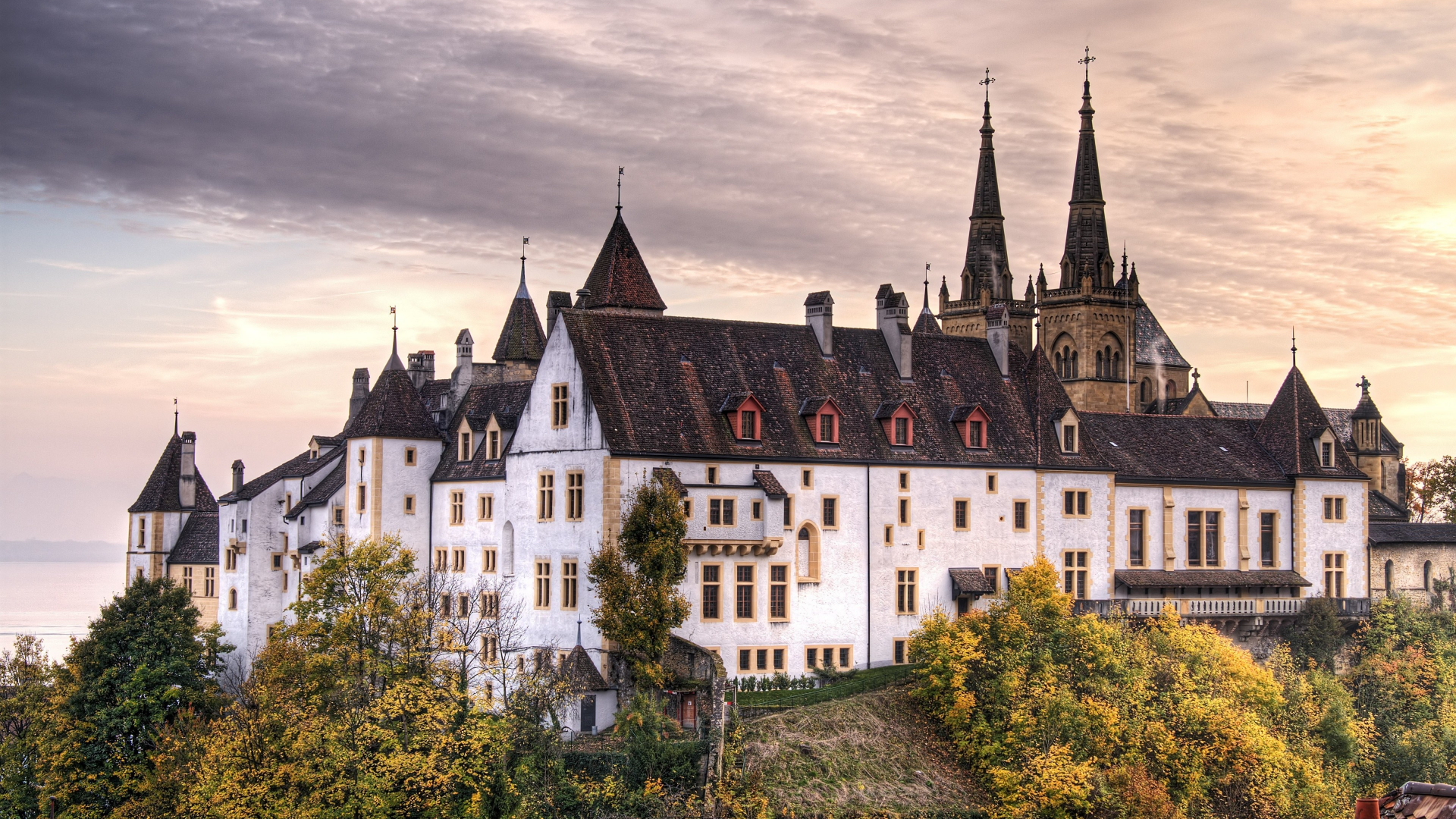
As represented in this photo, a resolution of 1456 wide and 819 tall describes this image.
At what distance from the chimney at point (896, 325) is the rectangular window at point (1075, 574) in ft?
32.8

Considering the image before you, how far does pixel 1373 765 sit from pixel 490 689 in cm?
3412

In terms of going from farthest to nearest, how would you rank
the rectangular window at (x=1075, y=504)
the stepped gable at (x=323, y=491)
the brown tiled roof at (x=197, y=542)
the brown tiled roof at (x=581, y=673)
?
1. the brown tiled roof at (x=197, y=542)
2. the stepped gable at (x=323, y=491)
3. the rectangular window at (x=1075, y=504)
4. the brown tiled roof at (x=581, y=673)

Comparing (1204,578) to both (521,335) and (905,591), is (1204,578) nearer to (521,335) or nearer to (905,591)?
(905,591)

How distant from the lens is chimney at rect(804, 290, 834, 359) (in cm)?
7088

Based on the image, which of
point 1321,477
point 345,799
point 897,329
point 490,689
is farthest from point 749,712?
point 1321,477

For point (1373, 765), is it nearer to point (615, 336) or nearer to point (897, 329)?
point (897, 329)

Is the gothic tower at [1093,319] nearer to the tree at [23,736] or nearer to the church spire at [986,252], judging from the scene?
the church spire at [986,252]

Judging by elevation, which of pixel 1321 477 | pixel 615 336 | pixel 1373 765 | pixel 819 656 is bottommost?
pixel 1373 765

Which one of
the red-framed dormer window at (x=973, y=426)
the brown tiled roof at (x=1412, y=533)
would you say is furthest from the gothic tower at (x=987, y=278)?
the red-framed dormer window at (x=973, y=426)

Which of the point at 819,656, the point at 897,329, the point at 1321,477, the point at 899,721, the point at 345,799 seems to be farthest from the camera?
the point at 1321,477

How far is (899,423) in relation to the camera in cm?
6925

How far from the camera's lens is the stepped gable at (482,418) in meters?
71.2

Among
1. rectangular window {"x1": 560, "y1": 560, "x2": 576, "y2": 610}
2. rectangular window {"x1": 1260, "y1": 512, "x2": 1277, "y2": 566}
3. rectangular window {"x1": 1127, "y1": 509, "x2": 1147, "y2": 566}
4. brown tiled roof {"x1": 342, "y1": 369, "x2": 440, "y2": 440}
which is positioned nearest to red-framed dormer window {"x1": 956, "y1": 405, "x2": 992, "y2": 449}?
rectangular window {"x1": 1127, "y1": 509, "x2": 1147, "y2": 566}

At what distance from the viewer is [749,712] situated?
59281 mm
